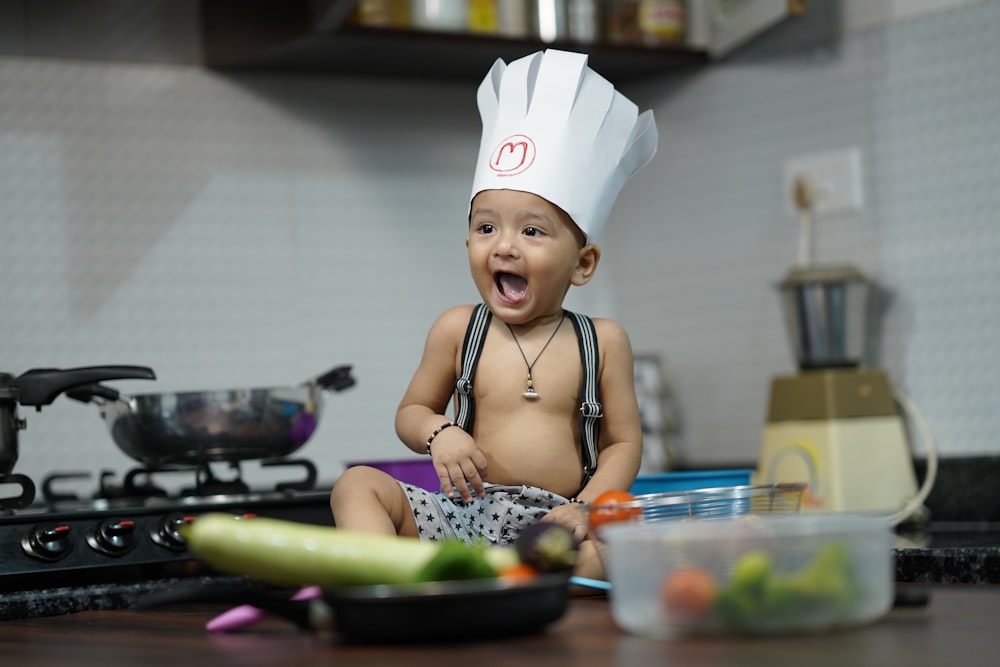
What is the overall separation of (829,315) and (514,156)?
1.00 meters

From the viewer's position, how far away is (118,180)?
7.08 ft

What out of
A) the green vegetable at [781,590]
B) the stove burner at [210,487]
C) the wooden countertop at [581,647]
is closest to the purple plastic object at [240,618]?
the wooden countertop at [581,647]

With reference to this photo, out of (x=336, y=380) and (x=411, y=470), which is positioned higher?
(x=336, y=380)

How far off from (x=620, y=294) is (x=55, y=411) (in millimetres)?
1074

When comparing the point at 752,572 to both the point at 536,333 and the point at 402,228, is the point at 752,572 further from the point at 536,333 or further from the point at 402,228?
the point at 402,228

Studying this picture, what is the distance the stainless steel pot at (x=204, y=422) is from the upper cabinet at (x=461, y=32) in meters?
0.75

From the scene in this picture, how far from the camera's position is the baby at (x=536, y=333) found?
113 cm

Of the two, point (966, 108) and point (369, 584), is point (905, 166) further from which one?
point (369, 584)

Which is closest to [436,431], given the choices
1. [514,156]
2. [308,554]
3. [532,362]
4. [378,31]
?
[532,362]

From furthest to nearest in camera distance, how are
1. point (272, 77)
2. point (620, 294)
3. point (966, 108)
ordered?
point (620, 294) → point (272, 77) → point (966, 108)

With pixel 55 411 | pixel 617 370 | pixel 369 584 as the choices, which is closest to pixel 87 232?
pixel 55 411

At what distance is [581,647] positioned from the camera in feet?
2.06

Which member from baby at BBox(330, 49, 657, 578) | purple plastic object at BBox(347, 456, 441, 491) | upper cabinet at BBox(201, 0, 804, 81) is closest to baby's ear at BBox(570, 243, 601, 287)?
baby at BBox(330, 49, 657, 578)

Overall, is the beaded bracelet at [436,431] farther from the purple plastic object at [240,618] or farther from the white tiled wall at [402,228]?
the white tiled wall at [402,228]
